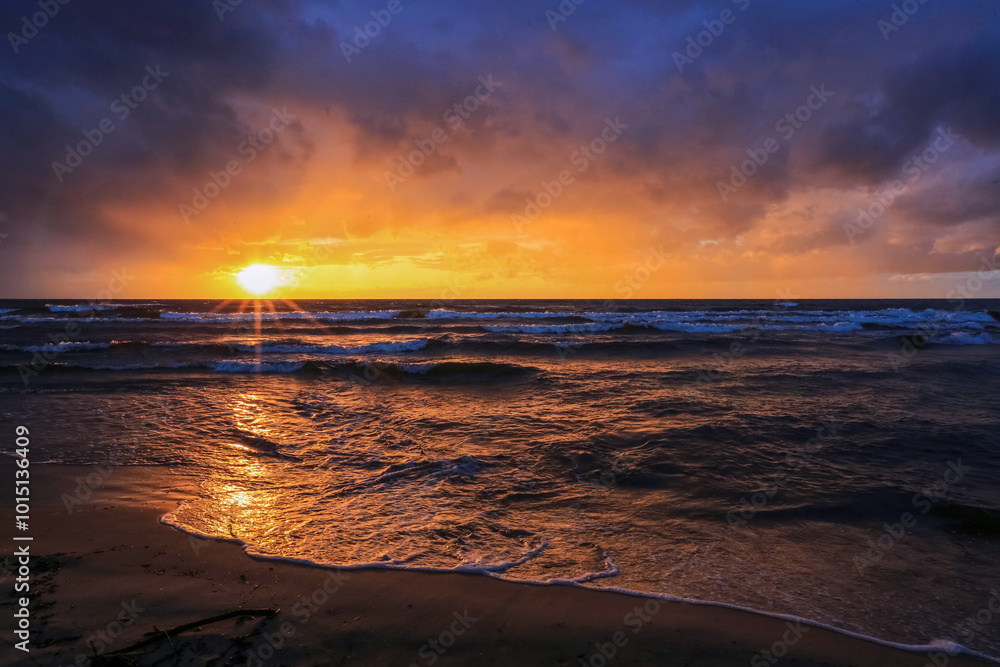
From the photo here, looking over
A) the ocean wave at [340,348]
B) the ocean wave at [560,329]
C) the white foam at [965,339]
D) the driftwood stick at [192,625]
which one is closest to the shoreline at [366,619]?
the driftwood stick at [192,625]

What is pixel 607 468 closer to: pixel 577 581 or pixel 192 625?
pixel 577 581

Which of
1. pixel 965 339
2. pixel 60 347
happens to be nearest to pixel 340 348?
pixel 60 347

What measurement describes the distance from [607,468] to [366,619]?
4.53m

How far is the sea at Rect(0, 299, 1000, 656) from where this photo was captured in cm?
441

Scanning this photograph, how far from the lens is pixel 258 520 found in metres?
5.36

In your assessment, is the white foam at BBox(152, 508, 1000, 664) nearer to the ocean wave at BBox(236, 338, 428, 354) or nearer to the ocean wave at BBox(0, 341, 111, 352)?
the ocean wave at BBox(236, 338, 428, 354)

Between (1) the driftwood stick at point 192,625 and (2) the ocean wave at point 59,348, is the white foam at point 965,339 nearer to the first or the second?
(1) the driftwood stick at point 192,625

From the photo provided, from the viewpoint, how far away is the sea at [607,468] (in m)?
4.41

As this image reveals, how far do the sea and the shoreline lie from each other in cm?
21

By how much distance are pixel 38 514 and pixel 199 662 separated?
4.05 metres

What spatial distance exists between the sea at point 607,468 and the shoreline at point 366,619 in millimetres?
214

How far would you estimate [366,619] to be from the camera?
3.60 m

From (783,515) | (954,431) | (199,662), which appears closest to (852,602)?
(783,515)

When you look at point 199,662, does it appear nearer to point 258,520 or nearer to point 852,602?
point 258,520
